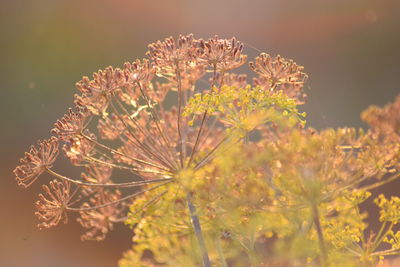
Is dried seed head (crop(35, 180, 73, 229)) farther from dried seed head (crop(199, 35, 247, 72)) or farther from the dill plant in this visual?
dried seed head (crop(199, 35, 247, 72))

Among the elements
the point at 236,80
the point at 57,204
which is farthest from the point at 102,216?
the point at 236,80

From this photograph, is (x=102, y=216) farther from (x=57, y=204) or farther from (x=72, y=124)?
(x=72, y=124)

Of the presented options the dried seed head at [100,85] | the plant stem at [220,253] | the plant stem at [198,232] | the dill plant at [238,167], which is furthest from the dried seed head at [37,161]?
the plant stem at [220,253]

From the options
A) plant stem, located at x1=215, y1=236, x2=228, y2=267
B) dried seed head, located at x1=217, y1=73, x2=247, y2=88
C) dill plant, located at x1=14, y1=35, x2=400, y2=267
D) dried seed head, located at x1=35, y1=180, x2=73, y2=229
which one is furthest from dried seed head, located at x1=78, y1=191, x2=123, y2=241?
dried seed head, located at x1=217, y1=73, x2=247, y2=88

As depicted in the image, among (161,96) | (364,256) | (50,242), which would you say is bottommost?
(364,256)

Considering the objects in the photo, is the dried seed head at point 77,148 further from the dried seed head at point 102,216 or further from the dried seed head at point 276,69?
the dried seed head at point 276,69

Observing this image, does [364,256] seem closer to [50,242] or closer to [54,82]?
[50,242]

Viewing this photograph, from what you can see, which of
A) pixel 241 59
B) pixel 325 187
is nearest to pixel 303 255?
pixel 325 187

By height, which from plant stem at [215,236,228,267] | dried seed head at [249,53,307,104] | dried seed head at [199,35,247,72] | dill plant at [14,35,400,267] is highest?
dried seed head at [199,35,247,72]
